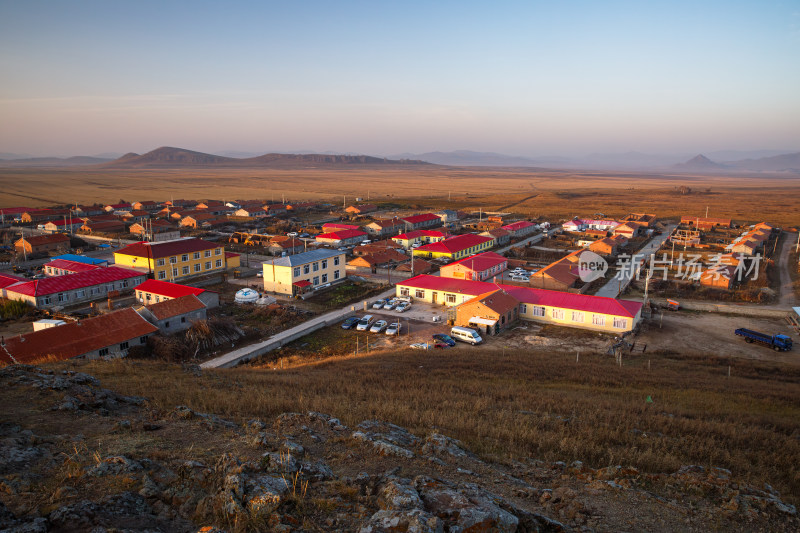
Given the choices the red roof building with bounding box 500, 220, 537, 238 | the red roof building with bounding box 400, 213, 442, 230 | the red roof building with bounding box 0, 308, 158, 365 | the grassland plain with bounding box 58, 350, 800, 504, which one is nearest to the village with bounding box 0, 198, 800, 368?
the red roof building with bounding box 0, 308, 158, 365

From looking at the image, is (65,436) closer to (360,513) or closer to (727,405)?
(360,513)

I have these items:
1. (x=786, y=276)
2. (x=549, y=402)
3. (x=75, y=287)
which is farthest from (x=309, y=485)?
(x=786, y=276)

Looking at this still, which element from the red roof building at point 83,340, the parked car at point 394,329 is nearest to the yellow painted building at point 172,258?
the red roof building at point 83,340

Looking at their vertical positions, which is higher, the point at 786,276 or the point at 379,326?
the point at 786,276

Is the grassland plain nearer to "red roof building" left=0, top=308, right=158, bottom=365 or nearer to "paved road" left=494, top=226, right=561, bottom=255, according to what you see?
"red roof building" left=0, top=308, right=158, bottom=365

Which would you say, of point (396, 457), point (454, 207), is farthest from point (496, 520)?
point (454, 207)

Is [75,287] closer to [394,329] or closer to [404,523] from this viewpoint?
[394,329]

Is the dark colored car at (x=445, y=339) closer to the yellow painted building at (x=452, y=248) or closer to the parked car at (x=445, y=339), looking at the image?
the parked car at (x=445, y=339)

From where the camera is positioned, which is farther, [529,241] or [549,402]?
[529,241]
